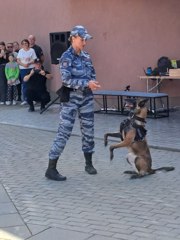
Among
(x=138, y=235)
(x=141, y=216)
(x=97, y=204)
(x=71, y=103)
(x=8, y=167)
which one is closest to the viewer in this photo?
(x=138, y=235)

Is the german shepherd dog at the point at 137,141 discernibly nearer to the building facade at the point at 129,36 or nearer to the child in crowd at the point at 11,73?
the building facade at the point at 129,36

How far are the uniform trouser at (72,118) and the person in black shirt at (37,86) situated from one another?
23.1ft

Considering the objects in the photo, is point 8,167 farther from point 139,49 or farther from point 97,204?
point 139,49

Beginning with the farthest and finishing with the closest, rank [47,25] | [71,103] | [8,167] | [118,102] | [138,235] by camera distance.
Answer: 1. [47,25]
2. [118,102]
3. [8,167]
4. [71,103]
5. [138,235]

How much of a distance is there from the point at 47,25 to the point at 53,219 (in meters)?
10.5

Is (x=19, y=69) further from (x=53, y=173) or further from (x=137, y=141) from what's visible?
(x=137, y=141)

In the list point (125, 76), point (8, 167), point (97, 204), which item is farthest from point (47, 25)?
point (97, 204)

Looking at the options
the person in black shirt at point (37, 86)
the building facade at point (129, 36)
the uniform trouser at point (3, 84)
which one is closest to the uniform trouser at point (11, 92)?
the uniform trouser at point (3, 84)

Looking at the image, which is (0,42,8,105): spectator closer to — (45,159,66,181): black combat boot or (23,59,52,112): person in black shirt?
(23,59,52,112): person in black shirt

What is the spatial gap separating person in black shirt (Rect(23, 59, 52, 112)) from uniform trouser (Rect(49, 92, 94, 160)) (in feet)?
23.1

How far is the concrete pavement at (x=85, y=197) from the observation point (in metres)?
5.43

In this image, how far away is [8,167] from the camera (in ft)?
27.7

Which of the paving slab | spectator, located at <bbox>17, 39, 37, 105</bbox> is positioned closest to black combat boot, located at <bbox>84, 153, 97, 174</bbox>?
the paving slab

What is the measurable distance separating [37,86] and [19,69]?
1823 mm
